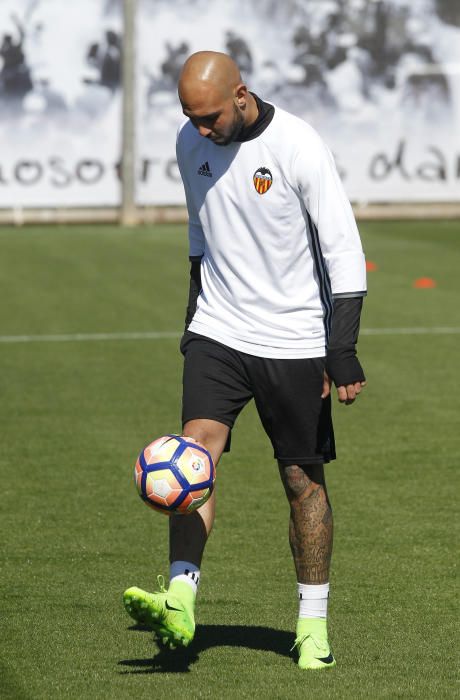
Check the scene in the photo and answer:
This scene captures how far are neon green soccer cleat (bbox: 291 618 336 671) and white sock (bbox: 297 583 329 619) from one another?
37 millimetres

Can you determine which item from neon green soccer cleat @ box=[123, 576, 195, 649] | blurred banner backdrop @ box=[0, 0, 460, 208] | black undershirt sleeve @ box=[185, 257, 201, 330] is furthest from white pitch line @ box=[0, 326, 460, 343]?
blurred banner backdrop @ box=[0, 0, 460, 208]

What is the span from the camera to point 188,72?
17.6ft

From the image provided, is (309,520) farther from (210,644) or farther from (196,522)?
(210,644)

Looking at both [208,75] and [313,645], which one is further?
[313,645]

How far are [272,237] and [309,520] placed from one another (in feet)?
3.37

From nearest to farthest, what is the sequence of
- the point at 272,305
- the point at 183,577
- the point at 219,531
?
the point at 183,577, the point at 272,305, the point at 219,531

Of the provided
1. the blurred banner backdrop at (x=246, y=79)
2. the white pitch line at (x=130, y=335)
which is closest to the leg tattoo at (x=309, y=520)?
the white pitch line at (x=130, y=335)

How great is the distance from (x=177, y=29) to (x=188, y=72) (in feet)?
72.0

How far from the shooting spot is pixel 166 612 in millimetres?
5277

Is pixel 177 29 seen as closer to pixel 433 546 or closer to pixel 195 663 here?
pixel 433 546

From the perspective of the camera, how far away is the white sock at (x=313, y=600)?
5.62 metres

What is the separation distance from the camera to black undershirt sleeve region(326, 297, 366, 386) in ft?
17.8

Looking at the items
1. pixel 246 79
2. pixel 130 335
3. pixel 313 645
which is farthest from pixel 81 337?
pixel 246 79

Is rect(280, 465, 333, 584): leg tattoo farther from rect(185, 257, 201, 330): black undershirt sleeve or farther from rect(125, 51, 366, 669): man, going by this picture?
rect(185, 257, 201, 330): black undershirt sleeve
